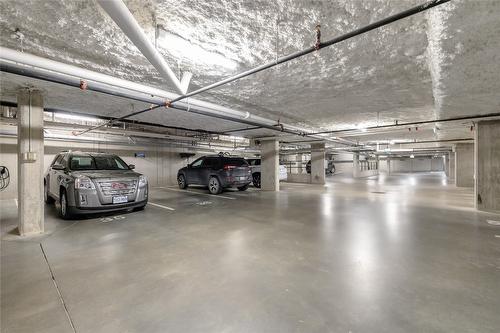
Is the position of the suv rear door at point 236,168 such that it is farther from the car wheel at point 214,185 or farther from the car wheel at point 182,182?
the car wheel at point 182,182

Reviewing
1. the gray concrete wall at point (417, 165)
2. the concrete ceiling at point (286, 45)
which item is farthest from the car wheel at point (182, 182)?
the gray concrete wall at point (417, 165)

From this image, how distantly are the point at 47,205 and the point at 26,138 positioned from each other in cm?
362

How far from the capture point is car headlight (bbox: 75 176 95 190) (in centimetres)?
418

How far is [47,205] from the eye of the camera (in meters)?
6.24

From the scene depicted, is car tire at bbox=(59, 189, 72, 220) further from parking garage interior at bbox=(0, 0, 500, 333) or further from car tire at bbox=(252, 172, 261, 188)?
car tire at bbox=(252, 172, 261, 188)

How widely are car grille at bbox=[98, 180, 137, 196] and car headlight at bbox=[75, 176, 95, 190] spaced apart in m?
0.16

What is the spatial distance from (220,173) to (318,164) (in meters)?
7.35

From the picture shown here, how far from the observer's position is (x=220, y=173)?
822cm

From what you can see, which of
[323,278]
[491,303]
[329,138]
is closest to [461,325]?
[491,303]

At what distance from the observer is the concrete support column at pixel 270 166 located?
32.3 ft

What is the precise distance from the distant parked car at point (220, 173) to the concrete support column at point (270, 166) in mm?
1327

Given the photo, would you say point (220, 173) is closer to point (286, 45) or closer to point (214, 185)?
point (214, 185)

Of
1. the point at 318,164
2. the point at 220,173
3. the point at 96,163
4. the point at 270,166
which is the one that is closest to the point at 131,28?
the point at 96,163

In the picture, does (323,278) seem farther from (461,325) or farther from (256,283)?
(461,325)
